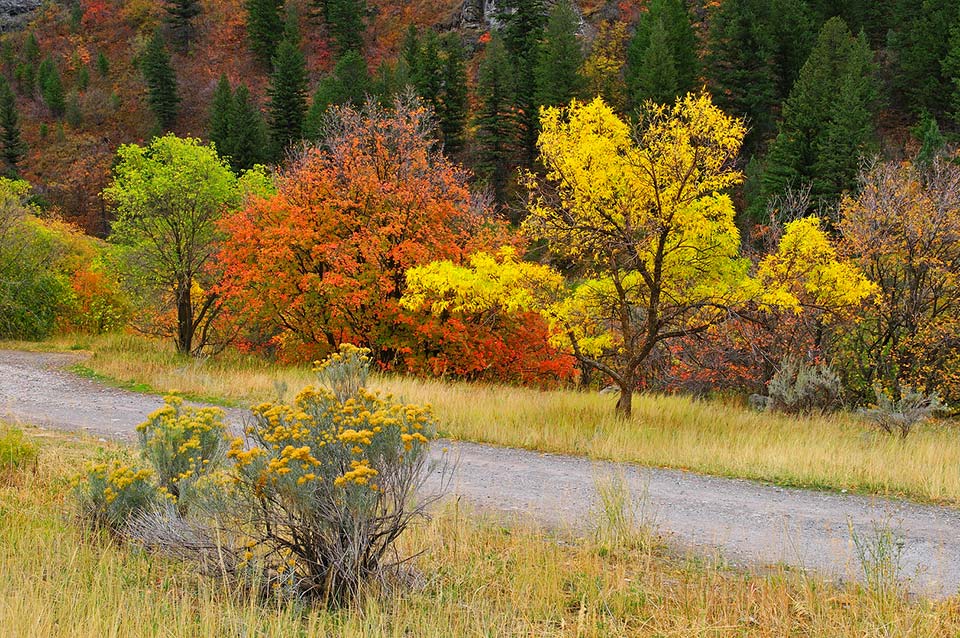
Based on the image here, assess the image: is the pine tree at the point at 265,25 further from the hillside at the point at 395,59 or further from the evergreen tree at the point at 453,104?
the evergreen tree at the point at 453,104

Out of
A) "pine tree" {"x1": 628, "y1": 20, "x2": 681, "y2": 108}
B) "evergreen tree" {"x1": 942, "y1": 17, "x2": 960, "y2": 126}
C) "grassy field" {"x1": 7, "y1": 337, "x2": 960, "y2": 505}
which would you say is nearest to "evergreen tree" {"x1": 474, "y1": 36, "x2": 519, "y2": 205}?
"pine tree" {"x1": 628, "y1": 20, "x2": 681, "y2": 108}

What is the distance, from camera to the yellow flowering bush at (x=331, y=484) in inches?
167

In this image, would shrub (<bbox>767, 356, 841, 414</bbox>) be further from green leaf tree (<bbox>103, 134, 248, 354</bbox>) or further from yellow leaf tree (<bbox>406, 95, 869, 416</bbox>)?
green leaf tree (<bbox>103, 134, 248, 354</bbox>)

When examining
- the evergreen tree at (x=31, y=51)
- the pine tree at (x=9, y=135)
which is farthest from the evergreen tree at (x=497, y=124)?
the evergreen tree at (x=31, y=51)

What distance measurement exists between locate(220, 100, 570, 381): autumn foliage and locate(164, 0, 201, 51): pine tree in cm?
6431

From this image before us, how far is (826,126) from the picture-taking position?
112 ft

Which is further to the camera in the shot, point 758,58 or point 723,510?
point 758,58

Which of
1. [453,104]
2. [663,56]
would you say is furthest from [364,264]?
[453,104]

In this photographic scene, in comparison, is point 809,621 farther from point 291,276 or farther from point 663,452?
point 291,276

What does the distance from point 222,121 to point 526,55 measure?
22424 millimetres

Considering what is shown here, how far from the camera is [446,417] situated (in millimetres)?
12258

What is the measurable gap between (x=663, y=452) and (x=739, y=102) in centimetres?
3817

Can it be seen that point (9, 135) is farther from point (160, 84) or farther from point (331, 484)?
point (331, 484)

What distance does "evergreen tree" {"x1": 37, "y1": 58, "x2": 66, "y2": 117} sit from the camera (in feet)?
220
